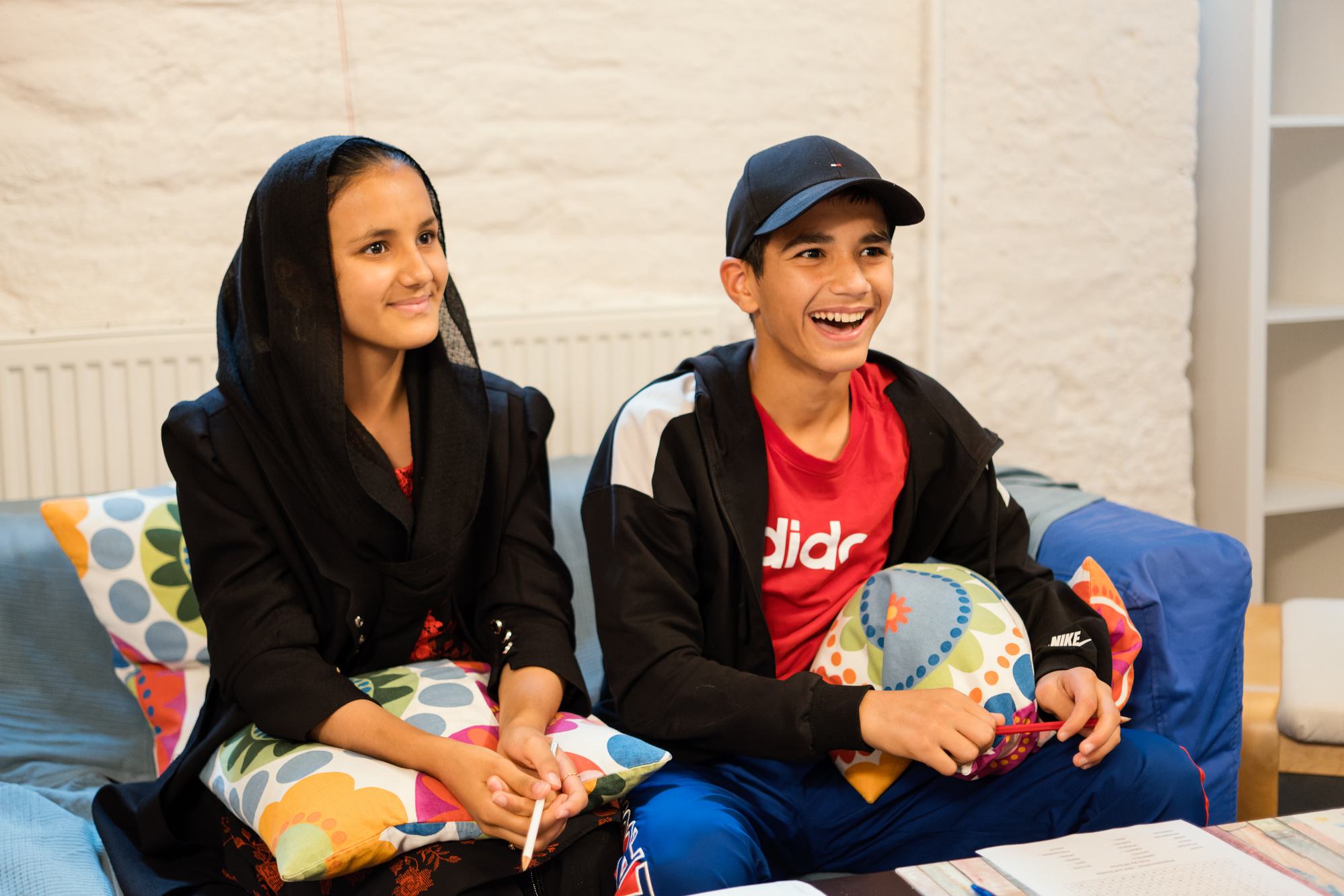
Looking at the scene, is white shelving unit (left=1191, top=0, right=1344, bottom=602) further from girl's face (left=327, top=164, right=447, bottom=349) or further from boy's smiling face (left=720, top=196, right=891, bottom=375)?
girl's face (left=327, top=164, right=447, bottom=349)

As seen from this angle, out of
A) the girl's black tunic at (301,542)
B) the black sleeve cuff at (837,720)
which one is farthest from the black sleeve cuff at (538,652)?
the black sleeve cuff at (837,720)

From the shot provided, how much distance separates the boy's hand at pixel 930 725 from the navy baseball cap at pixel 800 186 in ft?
2.09

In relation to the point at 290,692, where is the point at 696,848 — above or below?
below

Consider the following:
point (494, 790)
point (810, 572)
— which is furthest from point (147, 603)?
point (810, 572)

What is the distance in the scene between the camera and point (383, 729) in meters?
1.31

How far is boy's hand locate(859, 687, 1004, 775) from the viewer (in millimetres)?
1294

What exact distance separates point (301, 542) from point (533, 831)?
52 centimetres

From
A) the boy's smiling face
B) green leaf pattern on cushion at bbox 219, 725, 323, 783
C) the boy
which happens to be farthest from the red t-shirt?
green leaf pattern on cushion at bbox 219, 725, 323, 783

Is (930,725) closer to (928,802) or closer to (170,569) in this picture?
(928,802)

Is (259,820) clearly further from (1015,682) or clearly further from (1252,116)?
(1252,116)

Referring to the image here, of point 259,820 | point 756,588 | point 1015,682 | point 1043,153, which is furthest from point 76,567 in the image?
point 1043,153

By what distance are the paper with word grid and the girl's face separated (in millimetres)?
951

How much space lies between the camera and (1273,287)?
10.2 ft

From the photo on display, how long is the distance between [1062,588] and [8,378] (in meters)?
1.89
